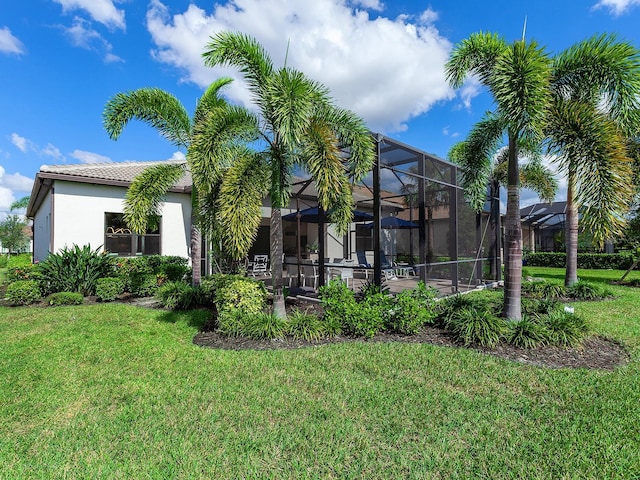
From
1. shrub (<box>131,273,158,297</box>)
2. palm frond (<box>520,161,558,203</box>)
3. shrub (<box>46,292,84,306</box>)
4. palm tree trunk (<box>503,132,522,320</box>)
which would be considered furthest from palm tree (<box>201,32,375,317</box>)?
palm frond (<box>520,161,558,203</box>)

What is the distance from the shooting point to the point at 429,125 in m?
14.0

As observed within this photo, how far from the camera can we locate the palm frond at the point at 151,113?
752 centimetres

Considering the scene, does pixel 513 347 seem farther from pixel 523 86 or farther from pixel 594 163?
pixel 523 86

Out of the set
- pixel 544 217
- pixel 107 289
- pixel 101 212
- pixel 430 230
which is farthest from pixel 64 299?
pixel 544 217

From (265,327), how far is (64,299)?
20.6 feet

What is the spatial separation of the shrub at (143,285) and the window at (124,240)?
196 centimetres

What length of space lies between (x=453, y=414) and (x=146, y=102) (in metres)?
8.91

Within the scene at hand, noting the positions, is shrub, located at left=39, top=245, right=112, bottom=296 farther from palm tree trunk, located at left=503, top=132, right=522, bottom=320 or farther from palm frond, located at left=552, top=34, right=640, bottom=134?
palm frond, located at left=552, top=34, right=640, bottom=134

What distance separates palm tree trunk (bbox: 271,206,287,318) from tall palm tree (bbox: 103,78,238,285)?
2.72 metres

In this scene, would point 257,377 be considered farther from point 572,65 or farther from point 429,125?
point 429,125

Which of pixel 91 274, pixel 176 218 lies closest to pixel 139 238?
pixel 176 218

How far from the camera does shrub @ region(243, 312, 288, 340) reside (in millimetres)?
5246

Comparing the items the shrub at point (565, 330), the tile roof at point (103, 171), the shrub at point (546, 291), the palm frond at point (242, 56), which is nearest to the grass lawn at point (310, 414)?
the shrub at point (565, 330)

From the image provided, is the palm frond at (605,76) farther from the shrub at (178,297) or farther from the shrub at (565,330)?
the shrub at (178,297)
